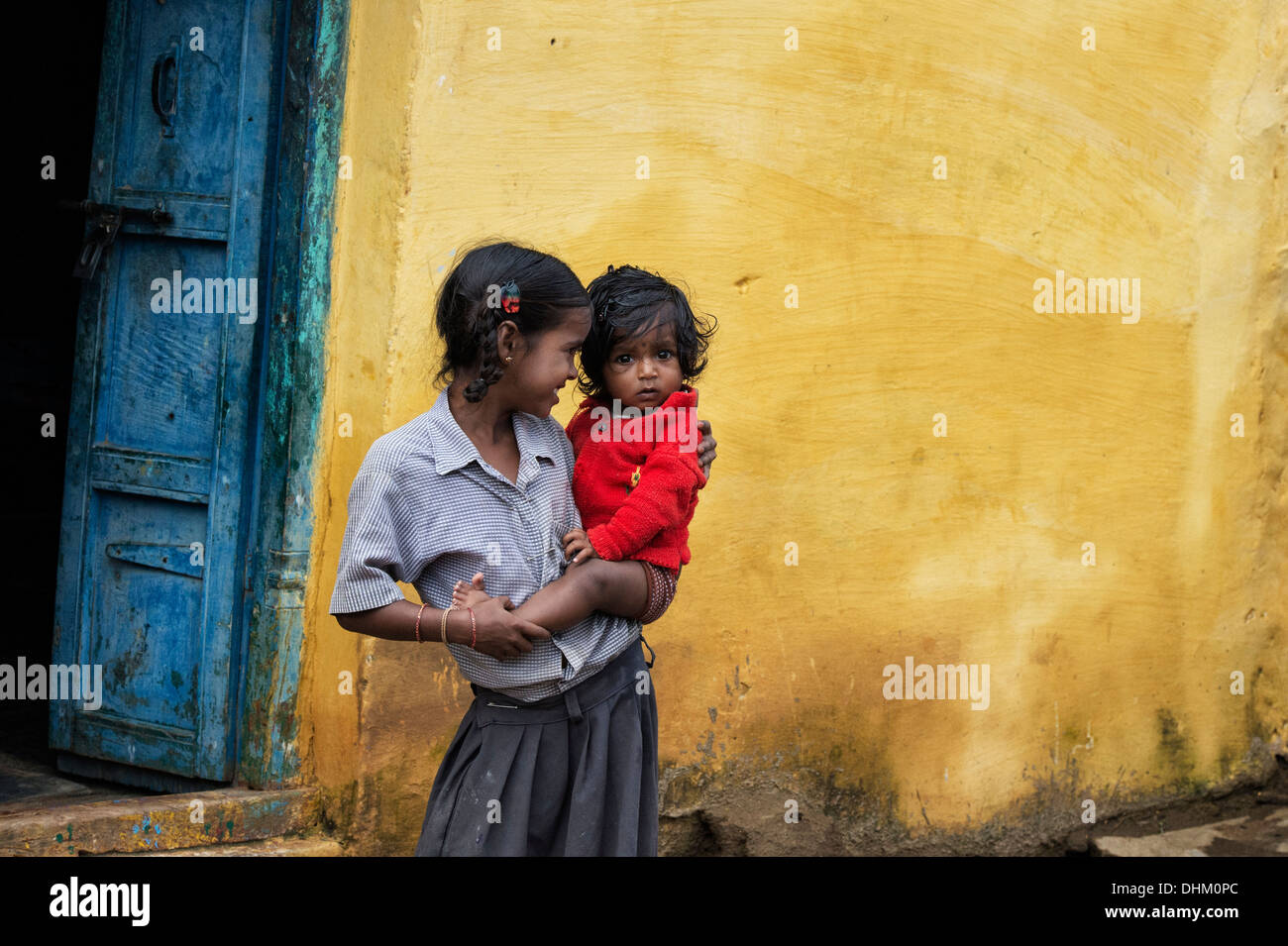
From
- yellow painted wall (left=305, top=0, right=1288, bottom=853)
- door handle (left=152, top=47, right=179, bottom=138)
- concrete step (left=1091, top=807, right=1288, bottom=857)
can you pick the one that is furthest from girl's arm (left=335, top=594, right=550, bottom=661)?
concrete step (left=1091, top=807, right=1288, bottom=857)

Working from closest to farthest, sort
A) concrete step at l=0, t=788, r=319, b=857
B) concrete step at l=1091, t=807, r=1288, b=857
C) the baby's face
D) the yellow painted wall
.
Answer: the baby's face < concrete step at l=0, t=788, r=319, b=857 < the yellow painted wall < concrete step at l=1091, t=807, r=1288, b=857

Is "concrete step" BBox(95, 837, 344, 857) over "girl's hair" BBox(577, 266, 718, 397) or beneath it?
beneath

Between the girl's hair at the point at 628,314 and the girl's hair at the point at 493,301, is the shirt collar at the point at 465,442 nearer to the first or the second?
the girl's hair at the point at 493,301

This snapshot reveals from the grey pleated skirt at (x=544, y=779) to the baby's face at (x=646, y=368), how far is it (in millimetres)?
477

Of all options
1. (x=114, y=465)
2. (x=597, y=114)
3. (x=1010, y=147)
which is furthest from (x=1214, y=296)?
(x=114, y=465)

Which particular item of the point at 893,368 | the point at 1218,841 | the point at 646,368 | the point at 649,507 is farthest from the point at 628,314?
the point at 1218,841

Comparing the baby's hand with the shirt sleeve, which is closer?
the shirt sleeve

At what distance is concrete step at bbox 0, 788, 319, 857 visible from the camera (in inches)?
117

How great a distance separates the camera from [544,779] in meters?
2.05

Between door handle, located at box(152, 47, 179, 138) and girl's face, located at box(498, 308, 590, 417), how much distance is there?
1888 mm

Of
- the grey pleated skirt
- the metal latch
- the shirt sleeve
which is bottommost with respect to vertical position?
the grey pleated skirt

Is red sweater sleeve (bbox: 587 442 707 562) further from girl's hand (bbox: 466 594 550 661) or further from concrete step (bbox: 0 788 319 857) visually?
concrete step (bbox: 0 788 319 857)

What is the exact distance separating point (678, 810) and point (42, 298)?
15.9 feet

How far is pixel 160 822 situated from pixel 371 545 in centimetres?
165
